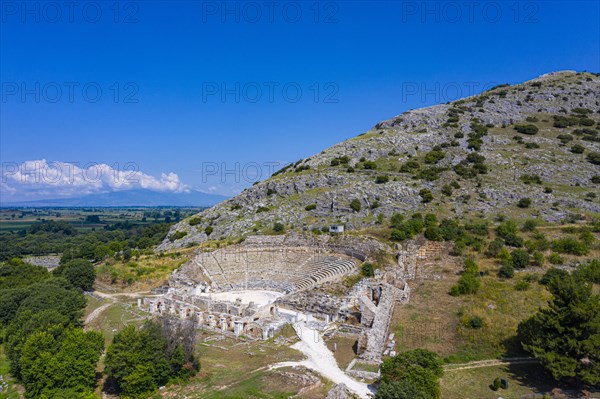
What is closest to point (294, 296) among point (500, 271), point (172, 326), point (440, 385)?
point (172, 326)

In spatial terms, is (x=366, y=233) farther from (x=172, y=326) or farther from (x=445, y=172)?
(x=172, y=326)

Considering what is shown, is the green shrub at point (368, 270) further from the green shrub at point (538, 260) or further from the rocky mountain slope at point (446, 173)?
the rocky mountain slope at point (446, 173)

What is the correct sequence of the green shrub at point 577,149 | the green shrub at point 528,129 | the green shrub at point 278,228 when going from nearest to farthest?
the green shrub at point 278,228
the green shrub at point 577,149
the green shrub at point 528,129

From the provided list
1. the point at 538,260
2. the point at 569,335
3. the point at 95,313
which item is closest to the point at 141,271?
the point at 95,313

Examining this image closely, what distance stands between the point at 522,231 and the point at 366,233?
822 inches

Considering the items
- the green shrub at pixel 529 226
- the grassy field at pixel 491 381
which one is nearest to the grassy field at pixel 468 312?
the grassy field at pixel 491 381

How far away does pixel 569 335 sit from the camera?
882 inches

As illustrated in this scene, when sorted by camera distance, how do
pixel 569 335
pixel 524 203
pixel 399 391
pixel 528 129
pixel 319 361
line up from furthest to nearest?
pixel 528 129 → pixel 524 203 → pixel 319 361 → pixel 569 335 → pixel 399 391

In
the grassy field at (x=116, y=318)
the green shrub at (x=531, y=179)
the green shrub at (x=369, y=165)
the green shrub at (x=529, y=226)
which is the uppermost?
the green shrub at (x=369, y=165)

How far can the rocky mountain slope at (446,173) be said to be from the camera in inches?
2515

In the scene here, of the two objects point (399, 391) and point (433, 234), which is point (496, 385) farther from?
point (433, 234)

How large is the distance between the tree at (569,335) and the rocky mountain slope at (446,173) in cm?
3708

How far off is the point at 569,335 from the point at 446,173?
53.2 meters

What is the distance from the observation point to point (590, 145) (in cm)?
7644
